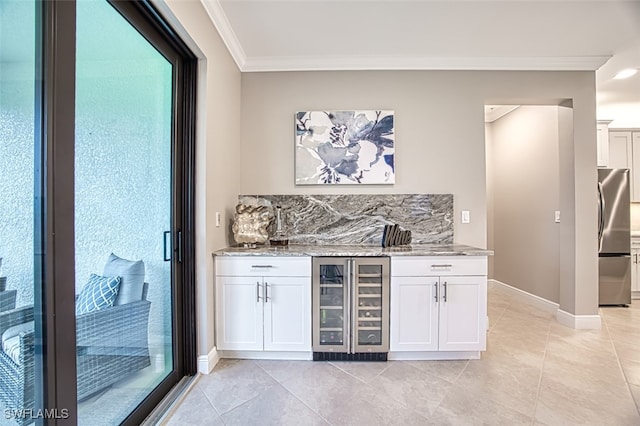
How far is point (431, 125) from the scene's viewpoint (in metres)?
3.05

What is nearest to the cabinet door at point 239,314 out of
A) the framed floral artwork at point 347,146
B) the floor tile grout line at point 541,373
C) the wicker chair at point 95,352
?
the wicker chair at point 95,352

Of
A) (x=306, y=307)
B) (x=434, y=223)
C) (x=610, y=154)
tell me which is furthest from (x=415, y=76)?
(x=610, y=154)

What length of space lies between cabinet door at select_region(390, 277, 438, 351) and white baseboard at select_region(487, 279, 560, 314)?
213 cm

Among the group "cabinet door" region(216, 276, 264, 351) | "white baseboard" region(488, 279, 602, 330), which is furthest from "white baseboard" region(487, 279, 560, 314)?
"cabinet door" region(216, 276, 264, 351)

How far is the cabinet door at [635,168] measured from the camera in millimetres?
4539

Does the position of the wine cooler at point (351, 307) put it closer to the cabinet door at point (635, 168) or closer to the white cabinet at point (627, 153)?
the white cabinet at point (627, 153)

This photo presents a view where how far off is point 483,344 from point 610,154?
4.27 meters

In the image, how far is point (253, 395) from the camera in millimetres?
1985

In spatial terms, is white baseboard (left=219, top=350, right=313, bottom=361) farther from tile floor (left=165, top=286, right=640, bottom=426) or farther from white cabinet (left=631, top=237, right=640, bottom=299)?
white cabinet (left=631, top=237, right=640, bottom=299)

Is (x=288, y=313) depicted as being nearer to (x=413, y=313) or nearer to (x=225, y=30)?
(x=413, y=313)

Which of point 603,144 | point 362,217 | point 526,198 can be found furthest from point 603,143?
point 362,217

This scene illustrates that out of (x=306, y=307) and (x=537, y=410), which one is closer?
(x=537, y=410)

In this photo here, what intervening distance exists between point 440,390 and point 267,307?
1381 mm

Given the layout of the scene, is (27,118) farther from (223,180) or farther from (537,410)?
(537,410)
